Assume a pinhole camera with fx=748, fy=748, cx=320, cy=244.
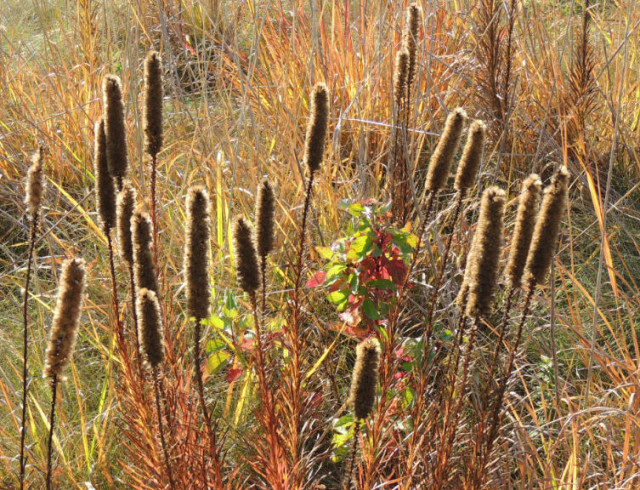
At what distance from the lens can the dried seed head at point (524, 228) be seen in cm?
111

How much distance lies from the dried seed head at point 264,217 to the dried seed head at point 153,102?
28 cm

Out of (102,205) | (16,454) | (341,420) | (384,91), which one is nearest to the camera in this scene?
(102,205)

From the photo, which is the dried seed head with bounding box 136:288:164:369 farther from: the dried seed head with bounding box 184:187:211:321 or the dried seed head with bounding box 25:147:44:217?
the dried seed head with bounding box 25:147:44:217

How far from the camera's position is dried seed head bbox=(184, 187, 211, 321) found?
1093 mm

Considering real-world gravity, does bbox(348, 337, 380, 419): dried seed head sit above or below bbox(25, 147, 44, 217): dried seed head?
below

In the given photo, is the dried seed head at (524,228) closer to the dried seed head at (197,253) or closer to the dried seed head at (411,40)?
the dried seed head at (197,253)

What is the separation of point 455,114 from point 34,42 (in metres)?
4.77

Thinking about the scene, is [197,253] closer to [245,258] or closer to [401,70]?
[245,258]

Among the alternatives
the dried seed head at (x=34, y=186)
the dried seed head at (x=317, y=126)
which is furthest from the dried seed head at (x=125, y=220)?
the dried seed head at (x=317, y=126)

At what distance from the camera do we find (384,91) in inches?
141

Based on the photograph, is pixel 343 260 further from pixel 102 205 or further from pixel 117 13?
pixel 117 13

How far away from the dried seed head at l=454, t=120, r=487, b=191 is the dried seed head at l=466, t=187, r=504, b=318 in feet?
0.67

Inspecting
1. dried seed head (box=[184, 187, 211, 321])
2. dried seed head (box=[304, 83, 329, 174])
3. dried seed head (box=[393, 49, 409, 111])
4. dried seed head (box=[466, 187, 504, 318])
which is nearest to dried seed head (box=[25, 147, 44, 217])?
dried seed head (box=[184, 187, 211, 321])

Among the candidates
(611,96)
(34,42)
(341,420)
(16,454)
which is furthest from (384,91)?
(34,42)
